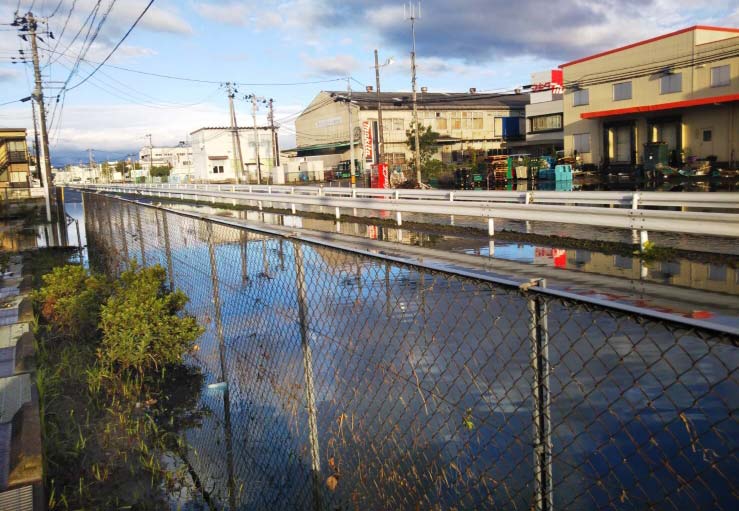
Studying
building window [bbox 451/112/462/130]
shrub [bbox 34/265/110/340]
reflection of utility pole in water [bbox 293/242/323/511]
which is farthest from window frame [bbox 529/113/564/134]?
reflection of utility pole in water [bbox 293/242/323/511]

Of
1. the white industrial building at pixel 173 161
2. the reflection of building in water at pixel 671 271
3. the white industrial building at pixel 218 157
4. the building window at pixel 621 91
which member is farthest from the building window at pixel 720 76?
the white industrial building at pixel 173 161

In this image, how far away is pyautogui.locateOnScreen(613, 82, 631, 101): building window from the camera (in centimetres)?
4456

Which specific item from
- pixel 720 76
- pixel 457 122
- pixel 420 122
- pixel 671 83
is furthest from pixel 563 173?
pixel 457 122

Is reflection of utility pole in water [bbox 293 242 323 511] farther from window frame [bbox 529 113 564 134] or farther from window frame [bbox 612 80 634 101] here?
window frame [bbox 529 113 564 134]

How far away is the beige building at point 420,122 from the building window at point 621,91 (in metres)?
24.1

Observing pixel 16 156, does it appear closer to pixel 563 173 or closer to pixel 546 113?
pixel 546 113

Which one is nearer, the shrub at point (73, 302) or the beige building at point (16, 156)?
the shrub at point (73, 302)

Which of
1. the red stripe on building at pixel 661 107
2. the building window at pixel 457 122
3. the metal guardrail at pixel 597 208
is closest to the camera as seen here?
the metal guardrail at pixel 597 208

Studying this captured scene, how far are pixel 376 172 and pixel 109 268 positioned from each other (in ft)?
76.3

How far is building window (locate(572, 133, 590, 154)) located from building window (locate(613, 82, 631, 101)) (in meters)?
3.87

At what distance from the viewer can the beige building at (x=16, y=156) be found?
66.4m

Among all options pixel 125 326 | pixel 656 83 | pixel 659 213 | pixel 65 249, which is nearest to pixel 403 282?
pixel 125 326

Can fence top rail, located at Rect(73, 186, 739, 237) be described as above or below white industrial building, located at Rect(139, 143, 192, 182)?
below

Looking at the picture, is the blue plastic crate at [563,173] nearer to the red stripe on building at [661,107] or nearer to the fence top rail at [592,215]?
the red stripe on building at [661,107]
